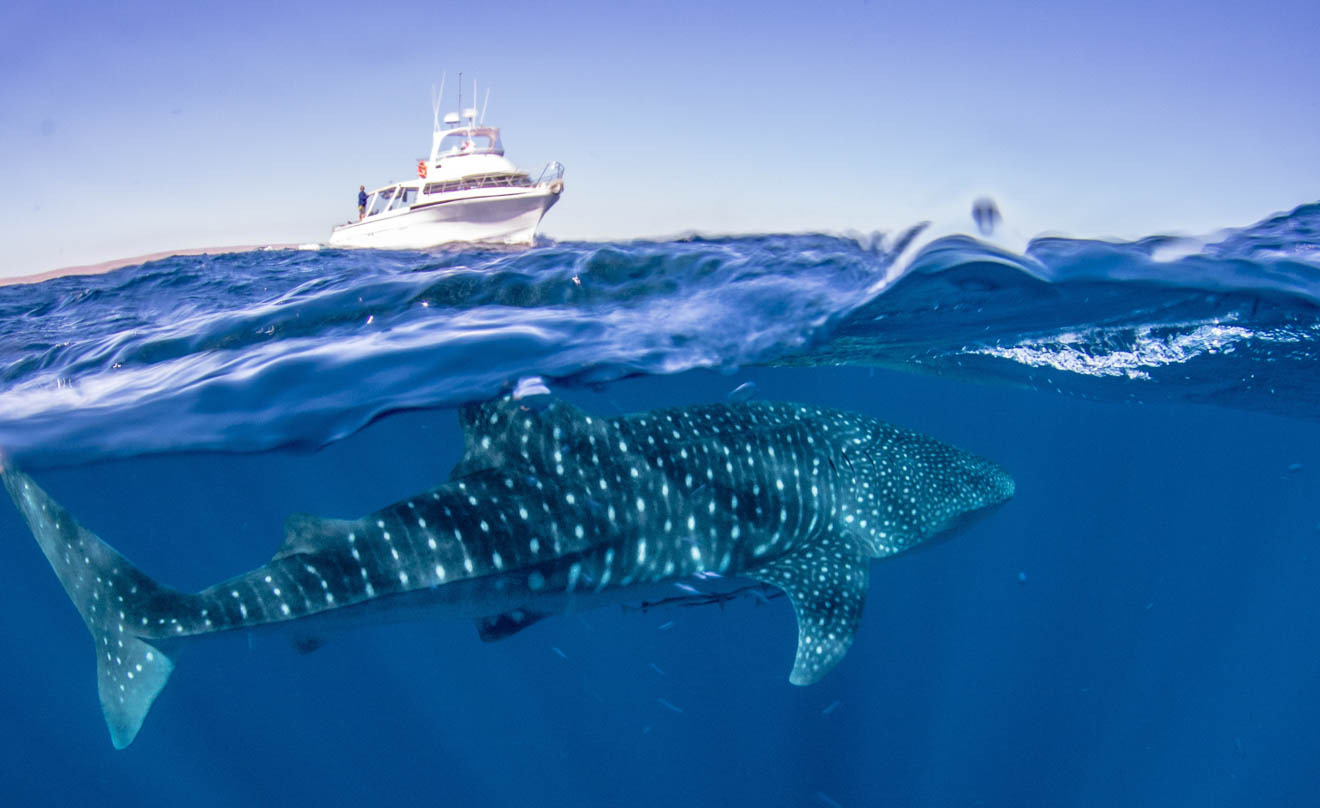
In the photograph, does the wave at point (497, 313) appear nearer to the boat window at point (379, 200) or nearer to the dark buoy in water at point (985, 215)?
the dark buoy in water at point (985, 215)

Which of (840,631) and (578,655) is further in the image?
(578,655)

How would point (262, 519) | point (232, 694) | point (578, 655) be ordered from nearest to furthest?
point (232, 694), point (578, 655), point (262, 519)

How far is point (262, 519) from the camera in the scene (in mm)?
25359

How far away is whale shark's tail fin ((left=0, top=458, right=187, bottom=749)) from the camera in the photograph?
4.72 m

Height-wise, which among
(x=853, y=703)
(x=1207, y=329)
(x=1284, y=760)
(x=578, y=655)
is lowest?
(x=1284, y=760)

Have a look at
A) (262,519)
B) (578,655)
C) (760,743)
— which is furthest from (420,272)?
(262,519)

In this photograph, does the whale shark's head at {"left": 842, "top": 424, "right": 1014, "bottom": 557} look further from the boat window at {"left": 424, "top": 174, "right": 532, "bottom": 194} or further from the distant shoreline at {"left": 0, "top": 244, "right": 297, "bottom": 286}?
the boat window at {"left": 424, "top": 174, "right": 532, "bottom": 194}

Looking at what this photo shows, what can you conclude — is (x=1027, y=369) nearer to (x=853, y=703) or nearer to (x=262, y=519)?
(x=853, y=703)

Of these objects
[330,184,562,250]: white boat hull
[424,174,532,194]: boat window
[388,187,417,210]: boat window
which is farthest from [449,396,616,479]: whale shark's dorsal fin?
[388,187,417,210]: boat window

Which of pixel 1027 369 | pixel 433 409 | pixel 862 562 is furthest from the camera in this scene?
pixel 1027 369

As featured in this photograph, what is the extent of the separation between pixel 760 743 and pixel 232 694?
11056mm

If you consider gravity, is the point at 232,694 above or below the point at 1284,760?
above

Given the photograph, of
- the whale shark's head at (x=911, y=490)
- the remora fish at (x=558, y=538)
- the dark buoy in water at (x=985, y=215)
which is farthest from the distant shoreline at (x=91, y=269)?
the dark buoy in water at (x=985, y=215)

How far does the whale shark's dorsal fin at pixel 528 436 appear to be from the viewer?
5406 mm
